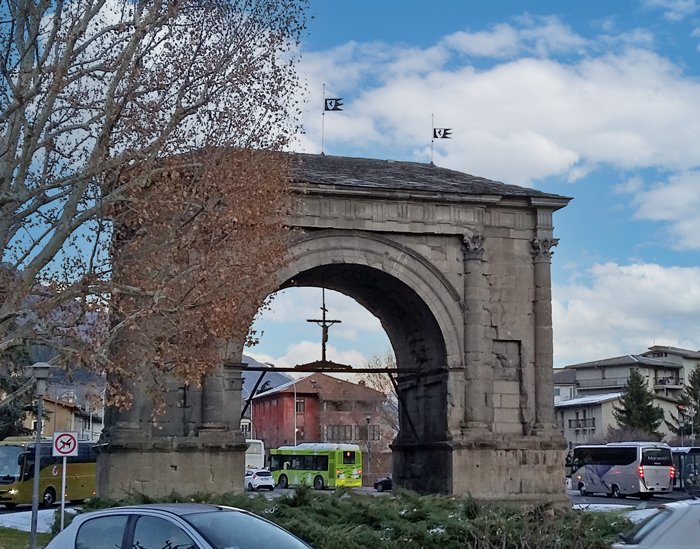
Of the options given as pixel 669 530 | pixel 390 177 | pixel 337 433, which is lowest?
pixel 337 433

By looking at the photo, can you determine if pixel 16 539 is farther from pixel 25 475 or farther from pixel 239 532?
pixel 25 475

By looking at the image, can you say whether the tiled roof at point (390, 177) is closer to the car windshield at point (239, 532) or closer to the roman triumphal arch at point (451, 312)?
the roman triumphal arch at point (451, 312)

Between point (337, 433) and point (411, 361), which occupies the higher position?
point (411, 361)

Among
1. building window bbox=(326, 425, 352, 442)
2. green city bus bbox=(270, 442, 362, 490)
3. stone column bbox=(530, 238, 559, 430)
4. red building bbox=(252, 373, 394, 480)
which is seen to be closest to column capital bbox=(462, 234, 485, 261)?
stone column bbox=(530, 238, 559, 430)

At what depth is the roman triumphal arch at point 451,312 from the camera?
74.5ft

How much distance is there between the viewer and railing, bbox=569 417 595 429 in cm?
8156

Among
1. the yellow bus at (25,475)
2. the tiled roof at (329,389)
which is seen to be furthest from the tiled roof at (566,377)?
the yellow bus at (25,475)

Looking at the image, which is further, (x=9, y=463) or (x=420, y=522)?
(x=9, y=463)

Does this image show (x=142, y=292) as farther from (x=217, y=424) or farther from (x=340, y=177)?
(x=340, y=177)

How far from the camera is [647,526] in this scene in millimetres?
8500

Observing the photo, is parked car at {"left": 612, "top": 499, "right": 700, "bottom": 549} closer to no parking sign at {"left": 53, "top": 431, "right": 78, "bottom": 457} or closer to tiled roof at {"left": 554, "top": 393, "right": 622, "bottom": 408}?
no parking sign at {"left": 53, "top": 431, "right": 78, "bottom": 457}

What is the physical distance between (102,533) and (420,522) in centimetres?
704

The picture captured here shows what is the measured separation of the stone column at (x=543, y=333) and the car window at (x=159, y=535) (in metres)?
17.1

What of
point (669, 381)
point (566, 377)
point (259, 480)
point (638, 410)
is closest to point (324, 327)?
point (259, 480)
